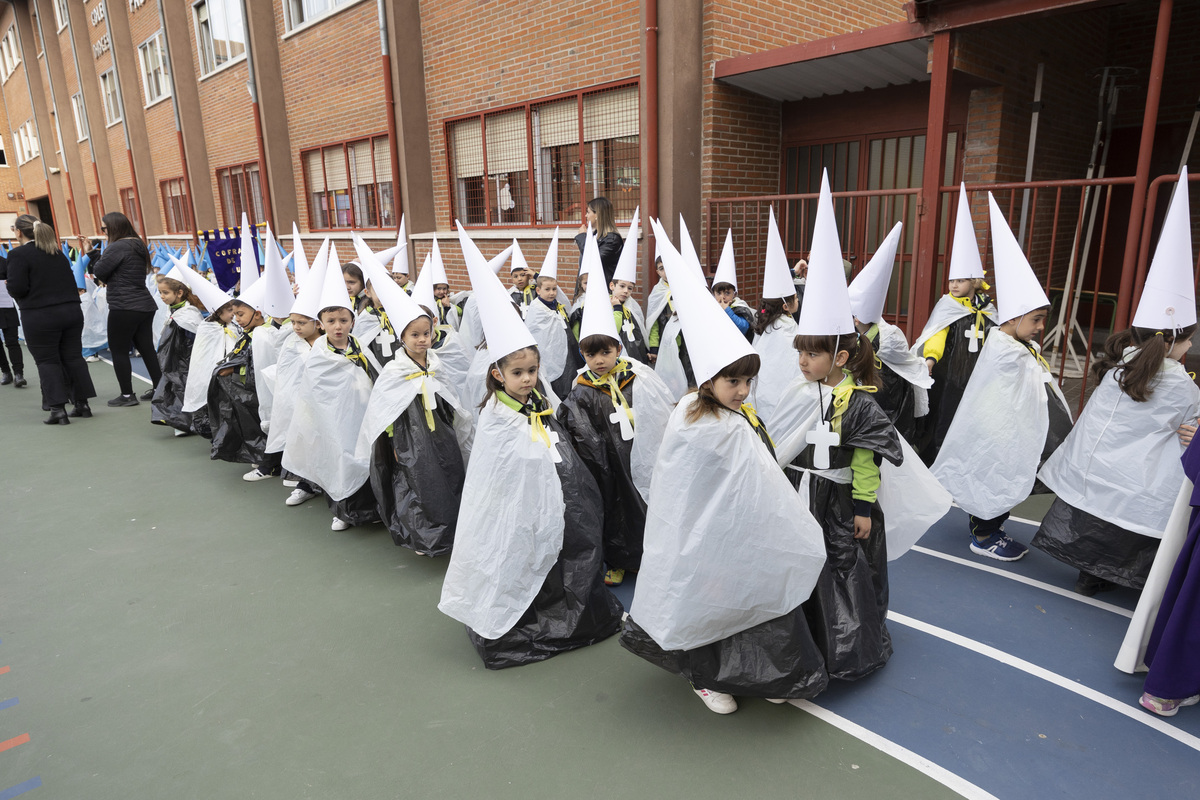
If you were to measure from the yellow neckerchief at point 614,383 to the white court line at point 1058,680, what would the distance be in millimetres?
1762

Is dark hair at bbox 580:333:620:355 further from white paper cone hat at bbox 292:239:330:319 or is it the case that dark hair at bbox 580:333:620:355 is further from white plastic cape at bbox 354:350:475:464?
white paper cone hat at bbox 292:239:330:319

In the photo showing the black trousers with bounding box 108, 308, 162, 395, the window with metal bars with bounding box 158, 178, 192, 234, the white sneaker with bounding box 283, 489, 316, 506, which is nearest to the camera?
the white sneaker with bounding box 283, 489, 316, 506

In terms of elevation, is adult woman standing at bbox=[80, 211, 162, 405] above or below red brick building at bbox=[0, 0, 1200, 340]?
below

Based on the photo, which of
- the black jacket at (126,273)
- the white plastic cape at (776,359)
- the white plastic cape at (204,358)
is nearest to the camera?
the white plastic cape at (776,359)

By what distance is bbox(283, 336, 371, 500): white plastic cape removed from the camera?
4832 millimetres

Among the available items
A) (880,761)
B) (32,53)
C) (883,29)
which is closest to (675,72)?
(883,29)

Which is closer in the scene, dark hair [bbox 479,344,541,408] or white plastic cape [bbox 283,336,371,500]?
dark hair [bbox 479,344,541,408]

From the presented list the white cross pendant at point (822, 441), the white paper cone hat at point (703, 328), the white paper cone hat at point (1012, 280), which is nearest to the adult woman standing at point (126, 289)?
the white paper cone hat at point (703, 328)

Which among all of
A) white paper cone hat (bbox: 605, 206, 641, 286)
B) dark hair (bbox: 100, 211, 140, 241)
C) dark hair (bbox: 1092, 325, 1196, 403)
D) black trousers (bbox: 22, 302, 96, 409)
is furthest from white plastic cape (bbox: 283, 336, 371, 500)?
dark hair (bbox: 100, 211, 140, 241)

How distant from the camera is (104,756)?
2.84 m

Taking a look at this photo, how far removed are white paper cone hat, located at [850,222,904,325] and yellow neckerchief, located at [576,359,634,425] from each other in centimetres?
152

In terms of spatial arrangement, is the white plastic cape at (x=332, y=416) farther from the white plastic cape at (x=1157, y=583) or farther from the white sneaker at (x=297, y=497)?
the white plastic cape at (x=1157, y=583)

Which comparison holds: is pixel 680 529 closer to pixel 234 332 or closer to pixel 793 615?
pixel 793 615

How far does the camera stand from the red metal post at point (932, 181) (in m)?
5.99
